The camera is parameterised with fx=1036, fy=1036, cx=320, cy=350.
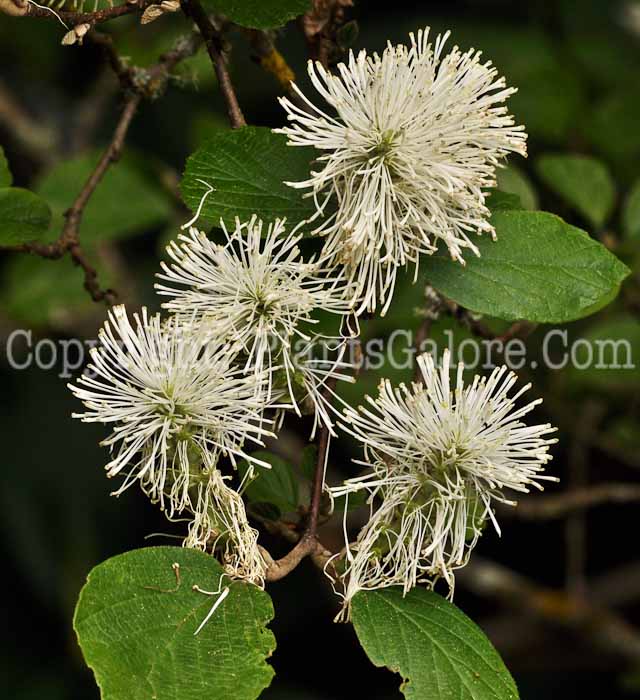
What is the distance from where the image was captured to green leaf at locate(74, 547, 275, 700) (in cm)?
73

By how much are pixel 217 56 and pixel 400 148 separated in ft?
0.72

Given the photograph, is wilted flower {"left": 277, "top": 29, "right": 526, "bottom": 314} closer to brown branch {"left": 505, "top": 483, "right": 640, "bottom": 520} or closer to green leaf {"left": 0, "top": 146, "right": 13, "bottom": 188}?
green leaf {"left": 0, "top": 146, "right": 13, "bottom": 188}

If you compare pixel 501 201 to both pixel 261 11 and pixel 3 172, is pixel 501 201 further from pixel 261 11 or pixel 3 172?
pixel 3 172

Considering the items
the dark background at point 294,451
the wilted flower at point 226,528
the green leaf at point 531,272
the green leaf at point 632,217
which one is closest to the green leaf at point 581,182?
the green leaf at point 632,217

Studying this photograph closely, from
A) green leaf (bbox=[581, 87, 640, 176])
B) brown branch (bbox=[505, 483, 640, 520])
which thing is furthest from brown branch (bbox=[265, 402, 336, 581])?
green leaf (bbox=[581, 87, 640, 176])

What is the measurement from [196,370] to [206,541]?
0.45 ft

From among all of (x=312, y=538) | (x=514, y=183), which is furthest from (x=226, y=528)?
(x=514, y=183)

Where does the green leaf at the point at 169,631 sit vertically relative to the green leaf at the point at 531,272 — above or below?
below

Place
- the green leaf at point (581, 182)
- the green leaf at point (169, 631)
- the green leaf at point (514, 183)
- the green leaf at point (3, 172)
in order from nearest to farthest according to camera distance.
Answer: the green leaf at point (169, 631) → the green leaf at point (3, 172) → the green leaf at point (514, 183) → the green leaf at point (581, 182)

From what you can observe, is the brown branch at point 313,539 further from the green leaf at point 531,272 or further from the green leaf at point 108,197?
the green leaf at point 108,197

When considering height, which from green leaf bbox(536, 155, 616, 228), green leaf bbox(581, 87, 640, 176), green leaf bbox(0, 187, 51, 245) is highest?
green leaf bbox(581, 87, 640, 176)

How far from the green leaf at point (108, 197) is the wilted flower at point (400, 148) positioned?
0.69m

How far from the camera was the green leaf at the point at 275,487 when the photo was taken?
89 centimetres

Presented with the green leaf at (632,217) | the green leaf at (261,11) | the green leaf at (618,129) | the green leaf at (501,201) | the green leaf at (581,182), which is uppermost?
the green leaf at (618,129)
